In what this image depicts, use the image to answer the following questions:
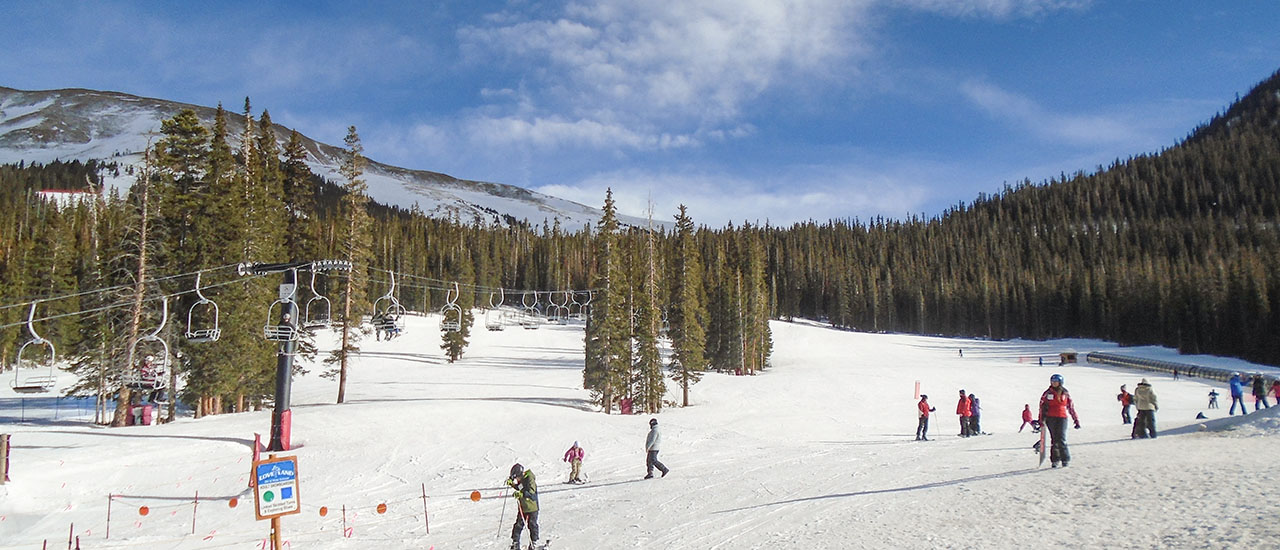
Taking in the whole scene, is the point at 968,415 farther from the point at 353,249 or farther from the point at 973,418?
the point at 353,249

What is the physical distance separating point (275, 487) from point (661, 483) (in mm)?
9580

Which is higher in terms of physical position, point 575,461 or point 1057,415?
point 1057,415

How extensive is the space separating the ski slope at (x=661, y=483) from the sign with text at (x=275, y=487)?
3.09 meters

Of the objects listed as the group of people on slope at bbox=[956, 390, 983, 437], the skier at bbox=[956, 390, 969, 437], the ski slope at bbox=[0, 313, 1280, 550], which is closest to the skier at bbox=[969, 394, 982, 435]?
the group of people on slope at bbox=[956, 390, 983, 437]

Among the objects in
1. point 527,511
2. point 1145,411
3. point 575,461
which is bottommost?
point 575,461

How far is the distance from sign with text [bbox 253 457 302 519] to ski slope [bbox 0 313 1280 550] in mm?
3095

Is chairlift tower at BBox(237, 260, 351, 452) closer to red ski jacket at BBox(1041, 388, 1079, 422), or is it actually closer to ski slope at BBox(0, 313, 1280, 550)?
ski slope at BBox(0, 313, 1280, 550)

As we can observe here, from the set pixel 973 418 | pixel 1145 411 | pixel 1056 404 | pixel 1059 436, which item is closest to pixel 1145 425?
pixel 1145 411

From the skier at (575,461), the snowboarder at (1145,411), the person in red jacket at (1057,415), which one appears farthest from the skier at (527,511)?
the snowboarder at (1145,411)

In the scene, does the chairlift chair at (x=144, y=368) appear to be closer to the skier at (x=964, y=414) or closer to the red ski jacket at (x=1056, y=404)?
the red ski jacket at (x=1056, y=404)

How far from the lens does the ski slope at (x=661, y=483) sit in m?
10.8

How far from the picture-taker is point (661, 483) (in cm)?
1794

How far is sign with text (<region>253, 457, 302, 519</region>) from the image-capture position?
10938 millimetres

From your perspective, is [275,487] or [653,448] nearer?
[275,487]
